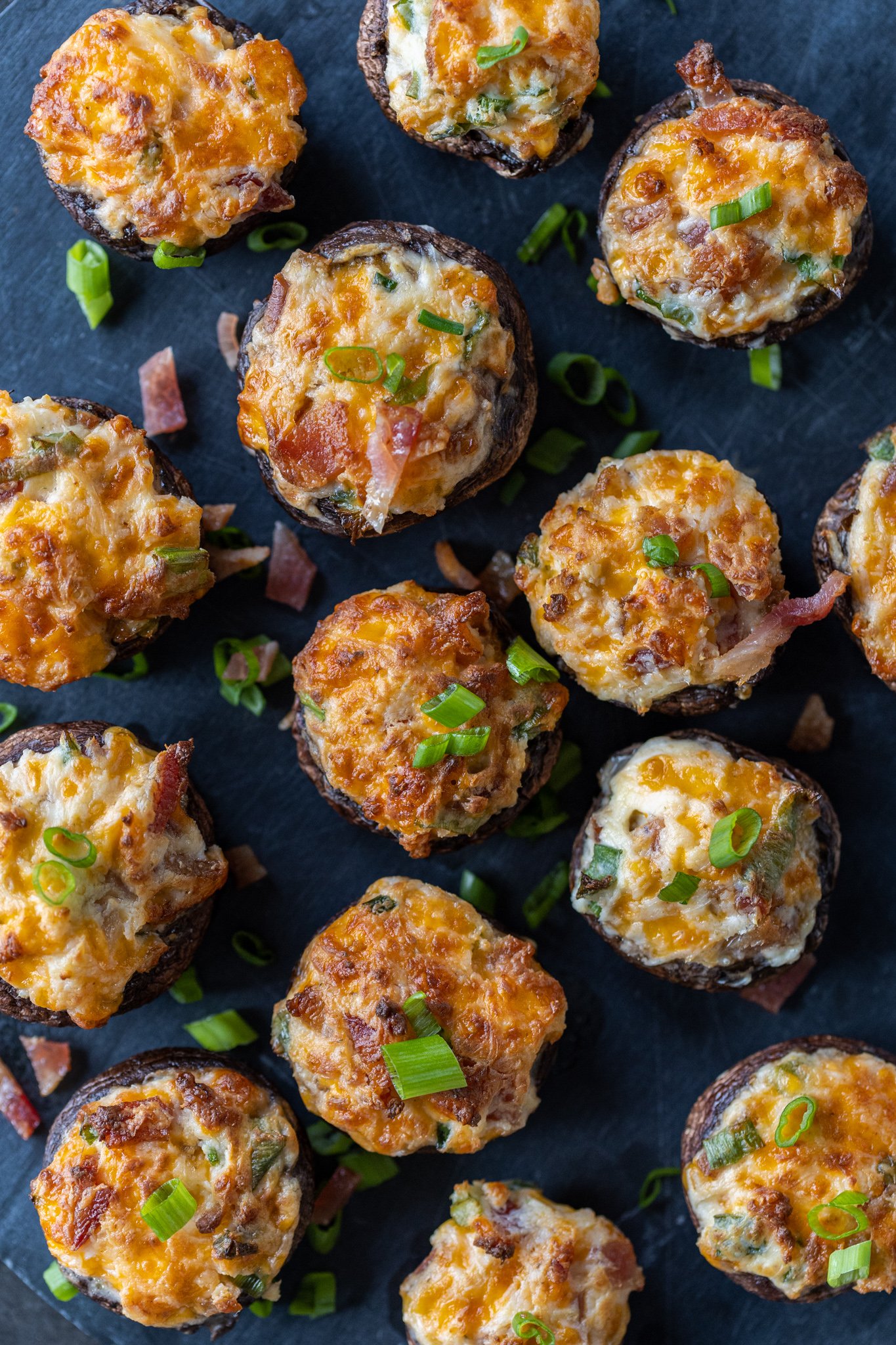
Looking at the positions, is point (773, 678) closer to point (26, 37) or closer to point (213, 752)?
point (213, 752)

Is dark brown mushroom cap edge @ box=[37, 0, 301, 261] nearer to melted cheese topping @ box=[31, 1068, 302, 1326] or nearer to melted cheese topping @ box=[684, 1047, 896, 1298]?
melted cheese topping @ box=[31, 1068, 302, 1326]

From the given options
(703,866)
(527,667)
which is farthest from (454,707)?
(703,866)

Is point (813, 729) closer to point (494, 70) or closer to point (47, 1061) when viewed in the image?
point (494, 70)

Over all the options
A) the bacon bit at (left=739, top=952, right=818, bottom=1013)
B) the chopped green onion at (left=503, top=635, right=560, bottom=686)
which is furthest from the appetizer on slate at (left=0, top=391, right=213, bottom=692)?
the bacon bit at (left=739, top=952, right=818, bottom=1013)

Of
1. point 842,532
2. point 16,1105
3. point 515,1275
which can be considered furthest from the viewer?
point 16,1105

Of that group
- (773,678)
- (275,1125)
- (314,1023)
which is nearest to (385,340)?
(773,678)

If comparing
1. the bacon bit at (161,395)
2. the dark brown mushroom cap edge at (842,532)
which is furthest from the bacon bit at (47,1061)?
the dark brown mushroom cap edge at (842,532)
